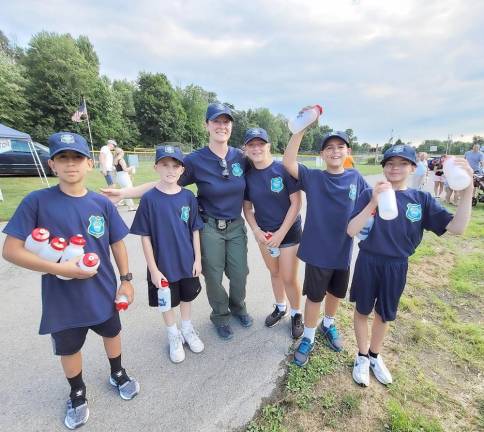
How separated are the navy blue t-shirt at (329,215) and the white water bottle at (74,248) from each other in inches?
67.6

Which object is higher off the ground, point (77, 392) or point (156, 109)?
point (156, 109)

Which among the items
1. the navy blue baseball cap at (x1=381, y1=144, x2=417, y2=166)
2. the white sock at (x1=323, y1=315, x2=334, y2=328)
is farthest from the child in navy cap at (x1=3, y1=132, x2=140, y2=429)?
the navy blue baseball cap at (x1=381, y1=144, x2=417, y2=166)

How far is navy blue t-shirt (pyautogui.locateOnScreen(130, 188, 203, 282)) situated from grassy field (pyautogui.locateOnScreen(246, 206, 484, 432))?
132 centimetres

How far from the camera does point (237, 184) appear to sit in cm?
262

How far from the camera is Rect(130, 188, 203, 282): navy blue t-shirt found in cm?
240

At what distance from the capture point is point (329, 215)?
2418 mm

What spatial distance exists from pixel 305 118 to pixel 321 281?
1389mm

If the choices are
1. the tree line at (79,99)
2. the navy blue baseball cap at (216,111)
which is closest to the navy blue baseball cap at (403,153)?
the navy blue baseball cap at (216,111)

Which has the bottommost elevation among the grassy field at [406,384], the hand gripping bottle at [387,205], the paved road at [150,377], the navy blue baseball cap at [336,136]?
the paved road at [150,377]

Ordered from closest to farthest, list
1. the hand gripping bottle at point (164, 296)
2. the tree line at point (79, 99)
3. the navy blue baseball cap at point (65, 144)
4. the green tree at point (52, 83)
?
the navy blue baseball cap at point (65, 144) < the hand gripping bottle at point (164, 296) < the tree line at point (79, 99) < the green tree at point (52, 83)

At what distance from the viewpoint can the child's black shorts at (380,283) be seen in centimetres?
220

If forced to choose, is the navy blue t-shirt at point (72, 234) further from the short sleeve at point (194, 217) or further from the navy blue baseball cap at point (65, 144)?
the short sleeve at point (194, 217)

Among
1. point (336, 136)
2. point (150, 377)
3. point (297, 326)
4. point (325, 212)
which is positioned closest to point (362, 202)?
point (325, 212)

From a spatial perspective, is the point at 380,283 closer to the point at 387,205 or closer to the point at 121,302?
the point at 387,205
